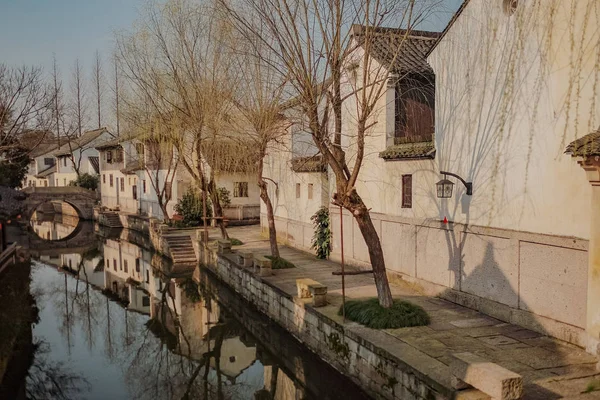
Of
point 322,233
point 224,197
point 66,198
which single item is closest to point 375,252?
point 322,233

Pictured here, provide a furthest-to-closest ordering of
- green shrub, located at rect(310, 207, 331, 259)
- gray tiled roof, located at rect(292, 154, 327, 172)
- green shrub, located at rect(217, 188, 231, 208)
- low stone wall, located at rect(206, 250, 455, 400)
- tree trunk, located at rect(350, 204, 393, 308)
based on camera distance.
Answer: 1. green shrub, located at rect(217, 188, 231, 208)
2. gray tiled roof, located at rect(292, 154, 327, 172)
3. green shrub, located at rect(310, 207, 331, 259)
4. tree trunk, located at rect(350, 204, 393, 308)
5. low stone wall, located at rect(206, 250, 455, 400)

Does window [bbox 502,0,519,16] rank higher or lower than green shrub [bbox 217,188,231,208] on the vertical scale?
higher

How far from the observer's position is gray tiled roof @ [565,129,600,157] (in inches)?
275

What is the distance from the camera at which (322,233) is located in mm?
17562

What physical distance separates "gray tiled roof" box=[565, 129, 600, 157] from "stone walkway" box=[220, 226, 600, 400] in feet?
9.94

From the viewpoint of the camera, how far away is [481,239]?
10.4 meters

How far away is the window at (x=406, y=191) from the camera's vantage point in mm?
13016

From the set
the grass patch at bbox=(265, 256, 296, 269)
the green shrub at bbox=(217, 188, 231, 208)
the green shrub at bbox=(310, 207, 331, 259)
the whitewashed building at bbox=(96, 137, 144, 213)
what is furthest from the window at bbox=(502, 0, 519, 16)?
the whitewashed building at bbox=(96, 137, 144, 213)

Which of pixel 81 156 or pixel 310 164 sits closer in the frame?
pixel 310 164

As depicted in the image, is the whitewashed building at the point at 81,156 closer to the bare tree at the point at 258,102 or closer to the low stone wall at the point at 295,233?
the low stone wall at the point at 295,233

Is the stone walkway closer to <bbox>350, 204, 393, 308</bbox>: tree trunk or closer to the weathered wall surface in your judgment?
the weathered wall surface

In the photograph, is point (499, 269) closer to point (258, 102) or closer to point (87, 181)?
point (258, 102)

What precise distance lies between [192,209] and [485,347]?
71.9ft

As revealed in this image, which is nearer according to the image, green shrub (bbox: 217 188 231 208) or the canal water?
the canal water
